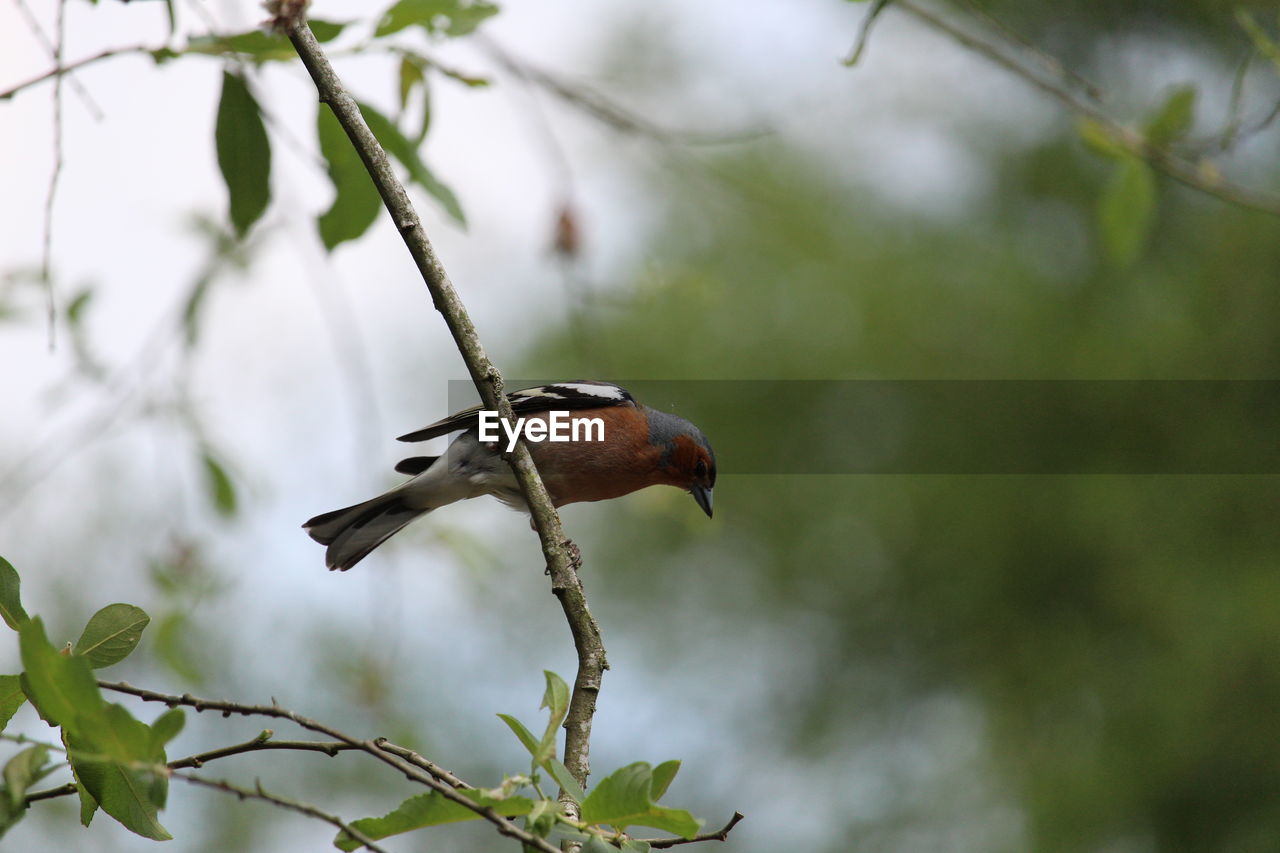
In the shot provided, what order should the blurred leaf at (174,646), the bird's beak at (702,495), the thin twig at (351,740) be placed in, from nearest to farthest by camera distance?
the thin twig at (351,740), the blurred leaf at (174,646), the bird's beak at (702,495)

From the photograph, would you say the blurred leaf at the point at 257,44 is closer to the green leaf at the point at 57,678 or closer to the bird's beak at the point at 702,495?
the green leaf at the point at 57,678

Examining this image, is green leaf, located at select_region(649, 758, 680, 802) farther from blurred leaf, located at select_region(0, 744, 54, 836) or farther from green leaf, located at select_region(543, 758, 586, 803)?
blurred leaf, located at select_region(0, 744, 54, 836)

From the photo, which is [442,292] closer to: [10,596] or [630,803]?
[10,596]

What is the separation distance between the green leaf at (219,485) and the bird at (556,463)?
0.50m

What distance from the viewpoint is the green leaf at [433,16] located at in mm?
2889

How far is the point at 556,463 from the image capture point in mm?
4441

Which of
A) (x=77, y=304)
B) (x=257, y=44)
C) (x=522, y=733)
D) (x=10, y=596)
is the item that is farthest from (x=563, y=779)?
(x=77, y=304)

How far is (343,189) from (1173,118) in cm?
299

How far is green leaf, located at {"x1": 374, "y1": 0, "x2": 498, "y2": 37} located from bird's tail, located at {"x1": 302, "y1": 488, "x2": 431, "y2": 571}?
86.5 inches

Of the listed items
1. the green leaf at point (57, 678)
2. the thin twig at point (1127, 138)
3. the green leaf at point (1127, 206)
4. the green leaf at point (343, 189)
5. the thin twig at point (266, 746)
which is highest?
the thin twig at point (1127, 138)

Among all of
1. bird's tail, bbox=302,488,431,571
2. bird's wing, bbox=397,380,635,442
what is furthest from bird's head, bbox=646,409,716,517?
bird's tail, bbox=302,488,431,571

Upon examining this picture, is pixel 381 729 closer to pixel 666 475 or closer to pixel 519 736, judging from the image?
pixel 666 475

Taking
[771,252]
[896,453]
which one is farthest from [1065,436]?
[771,252]

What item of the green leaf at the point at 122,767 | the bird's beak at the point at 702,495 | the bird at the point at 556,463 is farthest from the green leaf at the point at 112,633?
the bird's beak at the point at 702,495
